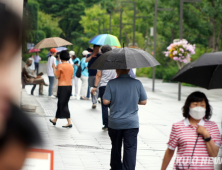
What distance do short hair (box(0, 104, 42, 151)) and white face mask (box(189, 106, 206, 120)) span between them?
2.05m

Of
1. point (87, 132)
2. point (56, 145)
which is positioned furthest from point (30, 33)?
point (87, 132)

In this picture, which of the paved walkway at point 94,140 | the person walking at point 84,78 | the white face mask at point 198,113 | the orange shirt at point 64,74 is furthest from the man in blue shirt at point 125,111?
the person walking at point 84,78

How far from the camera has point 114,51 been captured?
204 inches

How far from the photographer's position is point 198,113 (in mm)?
2803

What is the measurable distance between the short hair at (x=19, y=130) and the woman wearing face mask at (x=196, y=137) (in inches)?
76.5

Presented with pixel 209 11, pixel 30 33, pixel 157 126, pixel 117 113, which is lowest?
pixel 157 126

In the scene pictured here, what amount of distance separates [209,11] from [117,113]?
926 inches

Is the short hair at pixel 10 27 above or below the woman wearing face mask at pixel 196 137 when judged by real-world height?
above

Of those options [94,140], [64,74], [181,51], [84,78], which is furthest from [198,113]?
[181,51]

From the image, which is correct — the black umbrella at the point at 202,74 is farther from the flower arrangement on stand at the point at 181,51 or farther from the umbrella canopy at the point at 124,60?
the flower arrangement on stand at the point at 181,51

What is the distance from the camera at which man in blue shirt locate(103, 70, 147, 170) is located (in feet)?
15.2

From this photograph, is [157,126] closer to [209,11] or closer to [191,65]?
[191,65]

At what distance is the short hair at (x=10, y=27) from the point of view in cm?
79

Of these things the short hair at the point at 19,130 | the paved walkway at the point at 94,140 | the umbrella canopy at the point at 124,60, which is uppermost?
the umbrella canopy at the point at 124,60
